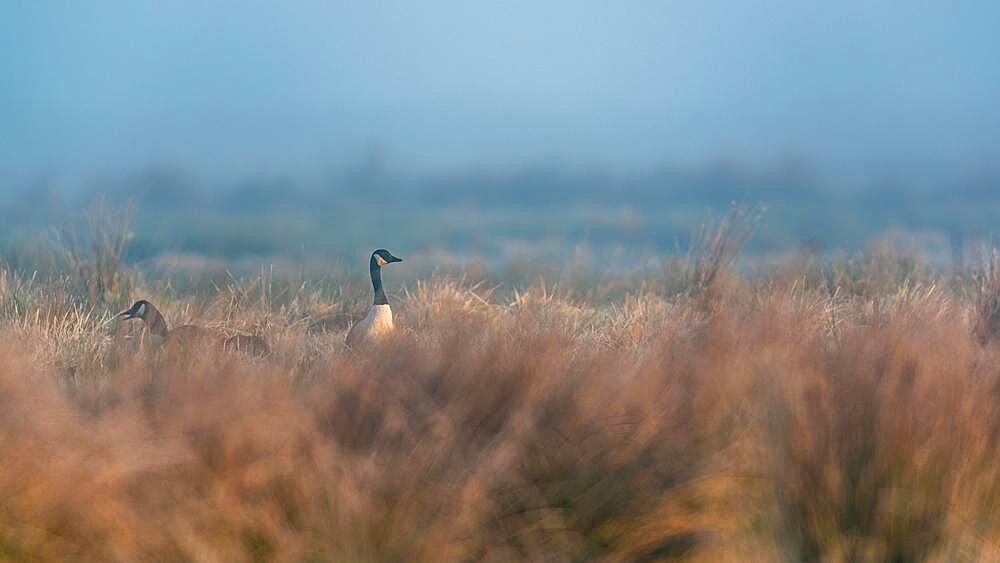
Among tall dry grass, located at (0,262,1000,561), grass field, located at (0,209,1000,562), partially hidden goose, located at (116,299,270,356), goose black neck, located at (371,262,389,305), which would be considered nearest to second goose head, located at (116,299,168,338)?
partially hidden goose, located at (116,299,270,356)

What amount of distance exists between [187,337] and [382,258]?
423cm

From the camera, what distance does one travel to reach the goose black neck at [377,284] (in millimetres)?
9047

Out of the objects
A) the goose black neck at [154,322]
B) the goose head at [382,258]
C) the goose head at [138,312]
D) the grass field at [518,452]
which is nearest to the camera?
the grass field at [518,452]

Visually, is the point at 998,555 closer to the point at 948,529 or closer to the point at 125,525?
the point at 948,529

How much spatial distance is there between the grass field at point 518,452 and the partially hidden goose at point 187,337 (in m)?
0.29

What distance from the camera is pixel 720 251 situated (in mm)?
12039

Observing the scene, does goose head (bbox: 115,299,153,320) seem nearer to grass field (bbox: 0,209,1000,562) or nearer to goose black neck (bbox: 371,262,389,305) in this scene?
goose black neck (bbox: 371,262,389,305)

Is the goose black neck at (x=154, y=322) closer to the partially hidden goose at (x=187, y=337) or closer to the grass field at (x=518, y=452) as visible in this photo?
the partially hidden goose at (x=187, y=337)

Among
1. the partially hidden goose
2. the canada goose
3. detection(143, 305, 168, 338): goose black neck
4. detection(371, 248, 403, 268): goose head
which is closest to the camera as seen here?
the partially hidden goose


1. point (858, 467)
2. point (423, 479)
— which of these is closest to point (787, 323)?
point (858, 467)

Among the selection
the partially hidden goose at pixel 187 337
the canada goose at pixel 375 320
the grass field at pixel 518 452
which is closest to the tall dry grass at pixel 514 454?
the grass field at pixel 518 452

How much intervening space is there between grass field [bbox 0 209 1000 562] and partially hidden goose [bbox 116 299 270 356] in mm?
290

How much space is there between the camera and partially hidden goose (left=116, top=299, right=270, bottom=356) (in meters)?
5.35

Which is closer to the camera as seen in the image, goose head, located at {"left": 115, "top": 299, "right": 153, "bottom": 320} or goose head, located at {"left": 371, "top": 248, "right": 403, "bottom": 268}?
goose head, located at {"left": 115, "top": 299, "right": 153, "bottom": 320}
